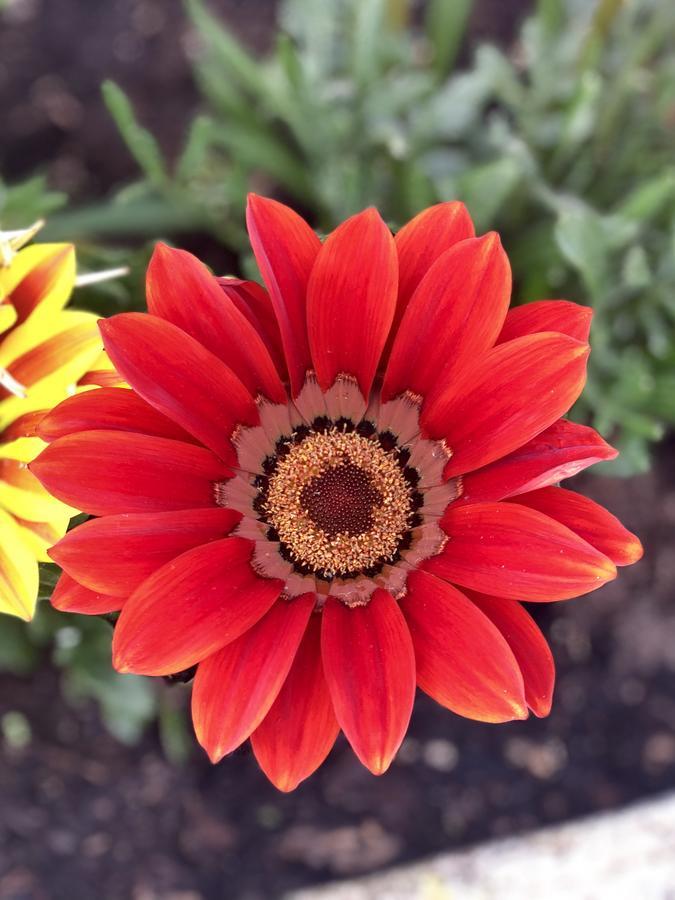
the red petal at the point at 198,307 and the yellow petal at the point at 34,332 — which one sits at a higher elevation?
the red petal at the point at 198,307

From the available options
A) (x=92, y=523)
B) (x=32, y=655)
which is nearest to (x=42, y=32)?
(x=32, y=655)

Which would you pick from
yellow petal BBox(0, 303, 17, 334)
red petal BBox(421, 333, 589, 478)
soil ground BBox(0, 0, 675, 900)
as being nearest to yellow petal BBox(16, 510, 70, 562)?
yellow petal BBox(0, 303, 17, 334)

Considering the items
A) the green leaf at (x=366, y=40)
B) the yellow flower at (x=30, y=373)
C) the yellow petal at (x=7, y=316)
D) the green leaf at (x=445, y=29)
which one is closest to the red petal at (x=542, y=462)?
the yellow flower at (x=30, y=373)

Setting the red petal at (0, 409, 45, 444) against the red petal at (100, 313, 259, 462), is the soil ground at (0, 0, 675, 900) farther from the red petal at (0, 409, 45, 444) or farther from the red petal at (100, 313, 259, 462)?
the red petal at (100, 313, 259, 462)

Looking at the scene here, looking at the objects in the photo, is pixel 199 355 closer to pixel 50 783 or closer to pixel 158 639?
pixel 158 639

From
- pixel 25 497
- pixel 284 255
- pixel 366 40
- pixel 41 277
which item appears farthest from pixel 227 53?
pixel 25 497

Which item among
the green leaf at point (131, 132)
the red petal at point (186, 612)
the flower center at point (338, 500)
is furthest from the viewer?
the green leaf at point (131, 132)

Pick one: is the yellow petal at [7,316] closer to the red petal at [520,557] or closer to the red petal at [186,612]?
the red petal at [186,612]
